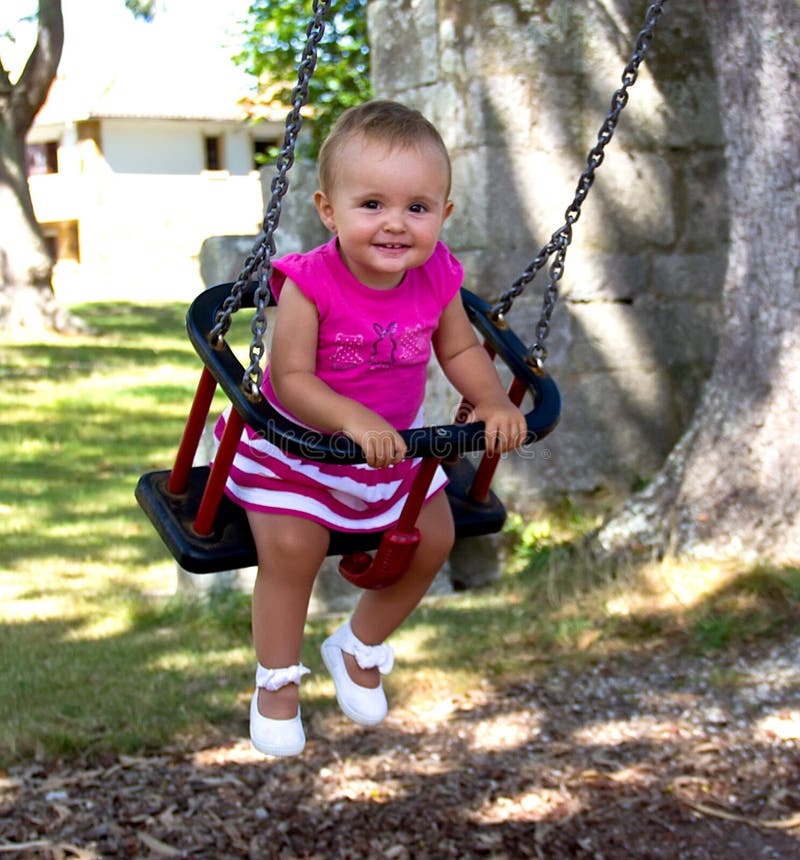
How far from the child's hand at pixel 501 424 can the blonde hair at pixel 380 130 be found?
46 cm

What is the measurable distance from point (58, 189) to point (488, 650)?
2638 cm

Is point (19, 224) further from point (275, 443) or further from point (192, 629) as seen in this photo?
point (275, 443)

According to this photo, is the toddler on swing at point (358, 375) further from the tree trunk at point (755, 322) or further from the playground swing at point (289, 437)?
the tree trunk at point (755, 322)

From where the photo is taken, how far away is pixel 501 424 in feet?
8.95

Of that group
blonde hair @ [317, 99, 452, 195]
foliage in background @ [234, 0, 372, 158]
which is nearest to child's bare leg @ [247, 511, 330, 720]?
blonde hair @ [317, 99, 452, 195]

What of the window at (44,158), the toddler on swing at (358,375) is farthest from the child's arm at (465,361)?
the window at (44,158)

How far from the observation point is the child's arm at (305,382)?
253 cm

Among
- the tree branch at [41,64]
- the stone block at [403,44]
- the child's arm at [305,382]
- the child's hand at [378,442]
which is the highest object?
the tree branch at [41,64]

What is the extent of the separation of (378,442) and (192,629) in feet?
12.3

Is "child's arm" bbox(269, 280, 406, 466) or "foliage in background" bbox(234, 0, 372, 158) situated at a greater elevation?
"foliage in background" bbox(234, 0, 372, 158)

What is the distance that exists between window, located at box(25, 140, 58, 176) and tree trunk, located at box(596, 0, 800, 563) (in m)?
27.8

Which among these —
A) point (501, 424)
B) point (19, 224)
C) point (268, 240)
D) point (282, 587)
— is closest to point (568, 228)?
point (501, 424)

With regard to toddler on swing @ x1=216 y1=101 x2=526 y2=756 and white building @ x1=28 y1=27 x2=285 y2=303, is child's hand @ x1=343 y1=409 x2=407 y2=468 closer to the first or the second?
toddler on swing @ x1=216 y1=101 x2=526 y2=756

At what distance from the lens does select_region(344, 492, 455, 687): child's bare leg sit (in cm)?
288
